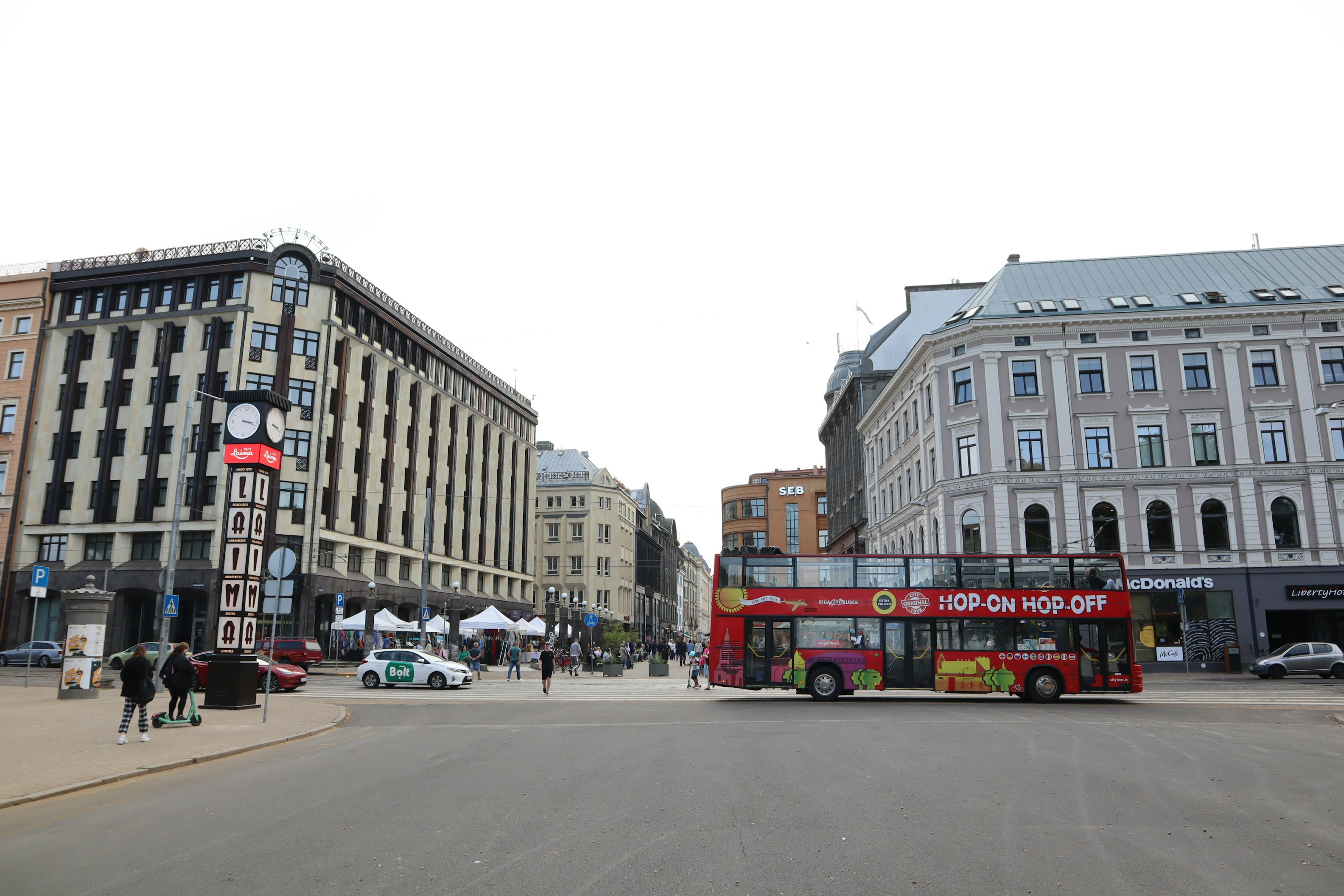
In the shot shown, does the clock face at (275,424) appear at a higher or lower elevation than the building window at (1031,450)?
lower

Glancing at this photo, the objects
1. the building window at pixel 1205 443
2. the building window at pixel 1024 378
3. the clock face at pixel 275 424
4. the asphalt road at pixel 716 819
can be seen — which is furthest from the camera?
the building window at pixel 1024 378

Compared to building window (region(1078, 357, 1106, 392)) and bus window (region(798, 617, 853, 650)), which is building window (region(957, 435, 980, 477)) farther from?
bus window (region(798, 617, 853, 650))

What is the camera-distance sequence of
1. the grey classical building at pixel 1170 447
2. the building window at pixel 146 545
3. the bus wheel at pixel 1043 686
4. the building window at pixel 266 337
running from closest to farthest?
1. the bus wheel at pixel 1043 686
2. the grey classical building at pixel 1170 447
3. the building window at pixel 146 545
4. the building window at pixel 266 337

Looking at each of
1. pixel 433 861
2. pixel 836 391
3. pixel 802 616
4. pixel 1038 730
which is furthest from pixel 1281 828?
pixel 836 391

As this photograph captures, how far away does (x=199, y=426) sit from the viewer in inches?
1937

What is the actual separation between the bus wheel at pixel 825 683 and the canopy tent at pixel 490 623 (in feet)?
69.4

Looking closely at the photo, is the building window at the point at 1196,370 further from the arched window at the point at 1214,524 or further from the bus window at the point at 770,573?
the bus window at the point at 770,573

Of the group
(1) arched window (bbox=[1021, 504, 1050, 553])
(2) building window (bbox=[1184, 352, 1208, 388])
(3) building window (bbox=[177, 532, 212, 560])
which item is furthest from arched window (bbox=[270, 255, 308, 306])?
(2) building window (bbox=[1184, 352, 1208, 388])

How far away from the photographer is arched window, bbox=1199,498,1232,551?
3909 cm

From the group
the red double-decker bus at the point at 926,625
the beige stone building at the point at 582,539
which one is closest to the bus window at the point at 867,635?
the red double-decker bus at the point at 926,625

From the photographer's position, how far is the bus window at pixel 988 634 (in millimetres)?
23828

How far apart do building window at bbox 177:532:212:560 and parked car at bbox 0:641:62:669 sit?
6921 mm

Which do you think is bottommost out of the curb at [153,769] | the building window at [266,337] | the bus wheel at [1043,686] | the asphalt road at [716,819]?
the curb at [153,769]

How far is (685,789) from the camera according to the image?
10.1 metres
